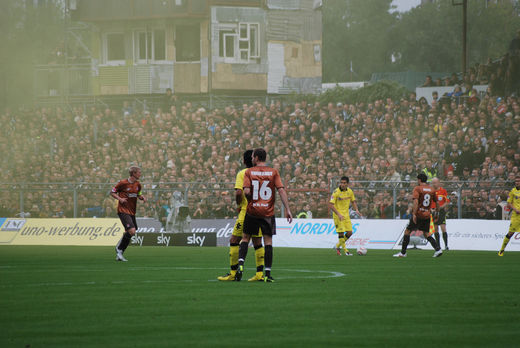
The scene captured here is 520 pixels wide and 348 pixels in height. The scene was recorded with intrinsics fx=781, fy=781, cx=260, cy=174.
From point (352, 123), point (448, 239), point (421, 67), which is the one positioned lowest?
point (448, 239)

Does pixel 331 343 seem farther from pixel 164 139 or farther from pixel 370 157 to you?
pixel 164 139

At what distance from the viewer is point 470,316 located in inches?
363

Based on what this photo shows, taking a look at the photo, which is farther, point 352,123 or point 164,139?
point 164,139

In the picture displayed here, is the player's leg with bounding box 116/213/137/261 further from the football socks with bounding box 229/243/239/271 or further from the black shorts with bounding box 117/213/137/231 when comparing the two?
the football socks with bounding box 229/243/239/271

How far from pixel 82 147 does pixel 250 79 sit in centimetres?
1416

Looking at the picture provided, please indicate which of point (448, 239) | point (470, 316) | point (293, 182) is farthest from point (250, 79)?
point (470, 316)

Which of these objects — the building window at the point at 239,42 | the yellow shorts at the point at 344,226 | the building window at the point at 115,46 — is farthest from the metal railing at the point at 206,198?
the building window at the point at 239,42

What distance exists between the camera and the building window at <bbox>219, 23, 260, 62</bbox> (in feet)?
161

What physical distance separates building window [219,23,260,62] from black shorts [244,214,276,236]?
36.7 meters

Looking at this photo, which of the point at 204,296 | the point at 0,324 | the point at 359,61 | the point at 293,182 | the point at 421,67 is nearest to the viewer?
the point at 0,324

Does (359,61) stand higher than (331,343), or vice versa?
(359,61)

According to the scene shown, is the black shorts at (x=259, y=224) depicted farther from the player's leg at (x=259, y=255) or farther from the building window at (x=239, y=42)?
the building window at (x=239, y=42)

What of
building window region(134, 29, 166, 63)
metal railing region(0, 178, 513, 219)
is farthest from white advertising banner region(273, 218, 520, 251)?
building window region(134, 29, 166, 63)

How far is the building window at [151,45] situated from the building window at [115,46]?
1094mm
